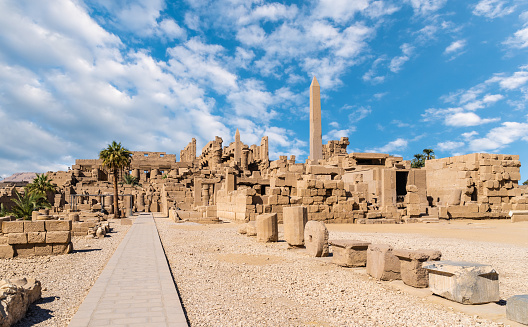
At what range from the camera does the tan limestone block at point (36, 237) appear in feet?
30.2

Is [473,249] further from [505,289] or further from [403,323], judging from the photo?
[403,323]

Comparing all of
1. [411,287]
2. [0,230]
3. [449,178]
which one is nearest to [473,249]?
[411,287]

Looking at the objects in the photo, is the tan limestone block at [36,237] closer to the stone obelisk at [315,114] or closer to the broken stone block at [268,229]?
the broken stone block at [268,229]

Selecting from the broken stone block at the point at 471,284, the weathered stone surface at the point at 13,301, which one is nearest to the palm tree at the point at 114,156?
the weathered stone surface at the point at 13,301

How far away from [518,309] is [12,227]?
10.8 meters

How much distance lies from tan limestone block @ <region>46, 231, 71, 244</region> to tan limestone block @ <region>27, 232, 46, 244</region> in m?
0.09

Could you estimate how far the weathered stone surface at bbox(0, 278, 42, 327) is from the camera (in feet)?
12.7

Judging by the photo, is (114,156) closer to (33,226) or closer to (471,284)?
(33,226)

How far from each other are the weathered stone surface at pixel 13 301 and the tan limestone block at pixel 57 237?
5.18 m

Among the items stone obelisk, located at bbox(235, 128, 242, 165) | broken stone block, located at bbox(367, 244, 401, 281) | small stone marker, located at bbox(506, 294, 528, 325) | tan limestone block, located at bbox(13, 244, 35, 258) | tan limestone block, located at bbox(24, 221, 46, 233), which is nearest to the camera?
small stone marker, located at bbox(506, 294, 528, 325)

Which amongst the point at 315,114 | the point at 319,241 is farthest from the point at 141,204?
the point at 319,241

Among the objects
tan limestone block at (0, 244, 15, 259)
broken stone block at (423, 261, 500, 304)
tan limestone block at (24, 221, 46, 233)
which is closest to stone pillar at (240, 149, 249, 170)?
tan limestone block at (24, 221, 46, 233)

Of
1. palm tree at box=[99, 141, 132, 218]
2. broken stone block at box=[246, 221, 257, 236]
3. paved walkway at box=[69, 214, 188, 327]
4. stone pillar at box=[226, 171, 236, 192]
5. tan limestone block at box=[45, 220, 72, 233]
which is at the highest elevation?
palm tree at box=[99, 141, 132, 218]

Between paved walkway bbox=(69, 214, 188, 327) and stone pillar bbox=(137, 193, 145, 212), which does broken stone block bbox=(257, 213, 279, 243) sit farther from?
stone pillar bbox=(137, 193, 145, 212)
